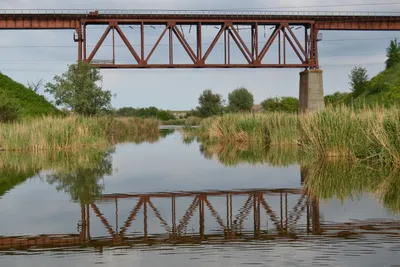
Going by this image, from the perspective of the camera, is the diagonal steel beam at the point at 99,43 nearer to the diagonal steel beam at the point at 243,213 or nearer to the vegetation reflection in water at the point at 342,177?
the vegetation reflection in water at the point at 342,177

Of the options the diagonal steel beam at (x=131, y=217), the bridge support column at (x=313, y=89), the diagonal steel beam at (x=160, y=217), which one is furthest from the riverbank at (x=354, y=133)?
the bridge support column at (x=313, y=89)

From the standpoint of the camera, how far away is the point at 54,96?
39.5m

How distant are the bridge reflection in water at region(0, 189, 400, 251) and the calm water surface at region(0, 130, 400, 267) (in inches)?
0.6

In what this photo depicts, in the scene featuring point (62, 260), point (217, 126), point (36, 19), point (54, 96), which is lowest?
point (62, 260)

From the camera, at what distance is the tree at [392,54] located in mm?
72838

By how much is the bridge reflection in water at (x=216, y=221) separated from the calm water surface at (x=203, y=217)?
0.05ft

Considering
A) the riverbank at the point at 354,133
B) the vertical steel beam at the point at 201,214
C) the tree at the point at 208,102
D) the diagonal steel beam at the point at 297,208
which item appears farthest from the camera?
the tree at the point at 208,102

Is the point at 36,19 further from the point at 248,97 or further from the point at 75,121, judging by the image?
the point at 248,97

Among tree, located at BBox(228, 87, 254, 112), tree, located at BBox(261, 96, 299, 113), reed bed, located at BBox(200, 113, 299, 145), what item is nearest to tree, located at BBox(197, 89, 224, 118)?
tree, located at BBox(228, 87, 254, 112)

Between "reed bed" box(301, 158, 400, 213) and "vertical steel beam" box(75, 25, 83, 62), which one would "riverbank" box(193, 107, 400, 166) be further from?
"vertical steel beam" box(75, 25, 83, 62)

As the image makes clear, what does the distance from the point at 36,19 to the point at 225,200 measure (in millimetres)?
40967

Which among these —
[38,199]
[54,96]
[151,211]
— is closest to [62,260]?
[151,211]

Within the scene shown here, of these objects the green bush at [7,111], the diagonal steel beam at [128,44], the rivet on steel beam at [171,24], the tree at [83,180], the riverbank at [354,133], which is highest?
the rivet on steel beam at [171,24]

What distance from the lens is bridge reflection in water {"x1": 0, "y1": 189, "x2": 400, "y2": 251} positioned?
23.3 feet
